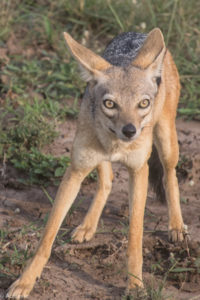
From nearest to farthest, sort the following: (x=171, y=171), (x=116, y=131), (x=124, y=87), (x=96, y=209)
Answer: (x=116, y=131) → (x=124, y=87) → (x=96, y=209) → (x=171, y=171)

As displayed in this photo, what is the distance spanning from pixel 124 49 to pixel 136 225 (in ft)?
6.06

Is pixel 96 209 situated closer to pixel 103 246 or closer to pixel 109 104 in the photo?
pixel 103 246

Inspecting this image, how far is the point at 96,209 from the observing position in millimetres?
6051

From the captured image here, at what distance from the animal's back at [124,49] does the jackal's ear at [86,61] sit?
0.47m

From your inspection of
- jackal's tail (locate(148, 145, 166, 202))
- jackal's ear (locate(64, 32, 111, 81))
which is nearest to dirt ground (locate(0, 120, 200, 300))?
jackal's tail (locate(148, 145, 166, 202))

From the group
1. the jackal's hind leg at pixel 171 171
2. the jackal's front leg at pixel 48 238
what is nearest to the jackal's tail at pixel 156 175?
the jackal's hind leg at pixel 171 171

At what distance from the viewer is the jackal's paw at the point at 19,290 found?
4.75 metres

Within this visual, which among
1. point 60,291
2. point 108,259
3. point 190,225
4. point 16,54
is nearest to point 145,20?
point 16,54

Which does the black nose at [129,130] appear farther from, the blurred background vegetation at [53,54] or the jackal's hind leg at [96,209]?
the blurred background vegetation at [53,54]

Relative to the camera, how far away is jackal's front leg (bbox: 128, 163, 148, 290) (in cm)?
499

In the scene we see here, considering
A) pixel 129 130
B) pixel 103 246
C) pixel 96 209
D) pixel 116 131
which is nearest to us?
pixel 129 130

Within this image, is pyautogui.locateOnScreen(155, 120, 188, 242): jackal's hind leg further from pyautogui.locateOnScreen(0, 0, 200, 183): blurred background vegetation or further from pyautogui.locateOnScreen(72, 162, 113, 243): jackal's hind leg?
pyautogui.locateOnScreen(0, 0, 200, 183): blurred background vegetation

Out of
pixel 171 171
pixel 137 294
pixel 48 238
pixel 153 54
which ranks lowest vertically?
pixel 137 294

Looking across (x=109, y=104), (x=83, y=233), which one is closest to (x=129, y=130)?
(x=109, y=104)
